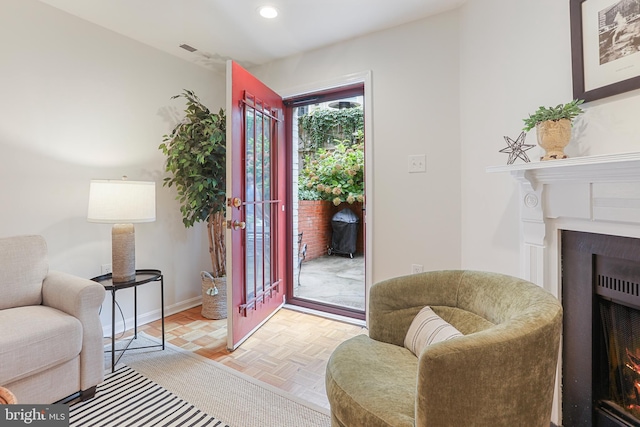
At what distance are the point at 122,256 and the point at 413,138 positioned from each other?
221 centimetres

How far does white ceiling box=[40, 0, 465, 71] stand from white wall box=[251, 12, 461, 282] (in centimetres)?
16

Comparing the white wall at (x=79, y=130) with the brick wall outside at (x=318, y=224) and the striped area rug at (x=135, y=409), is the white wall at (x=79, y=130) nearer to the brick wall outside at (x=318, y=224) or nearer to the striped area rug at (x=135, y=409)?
the striped area rug at (x=135, y=409)

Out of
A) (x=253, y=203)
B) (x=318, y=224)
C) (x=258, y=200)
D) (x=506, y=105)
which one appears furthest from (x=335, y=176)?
(x=506, y=105)

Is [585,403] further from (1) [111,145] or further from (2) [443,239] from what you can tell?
(1) [111,145]

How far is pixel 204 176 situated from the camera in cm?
257

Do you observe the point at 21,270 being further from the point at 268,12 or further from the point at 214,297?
the point at 268,12

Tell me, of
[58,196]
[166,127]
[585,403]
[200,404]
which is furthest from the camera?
[166,127]

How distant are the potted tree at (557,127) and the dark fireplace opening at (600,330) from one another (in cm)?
39

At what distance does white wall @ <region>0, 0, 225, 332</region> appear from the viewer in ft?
6.49

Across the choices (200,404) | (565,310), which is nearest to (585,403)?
(565,310)

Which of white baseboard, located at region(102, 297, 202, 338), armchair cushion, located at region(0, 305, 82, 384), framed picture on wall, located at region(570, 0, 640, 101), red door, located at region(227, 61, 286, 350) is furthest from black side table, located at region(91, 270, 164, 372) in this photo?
framed picture on wall, located at region(570, 0, 640, 101)

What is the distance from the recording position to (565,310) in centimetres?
142

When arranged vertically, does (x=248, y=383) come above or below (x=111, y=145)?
below

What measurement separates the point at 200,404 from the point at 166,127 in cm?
232
